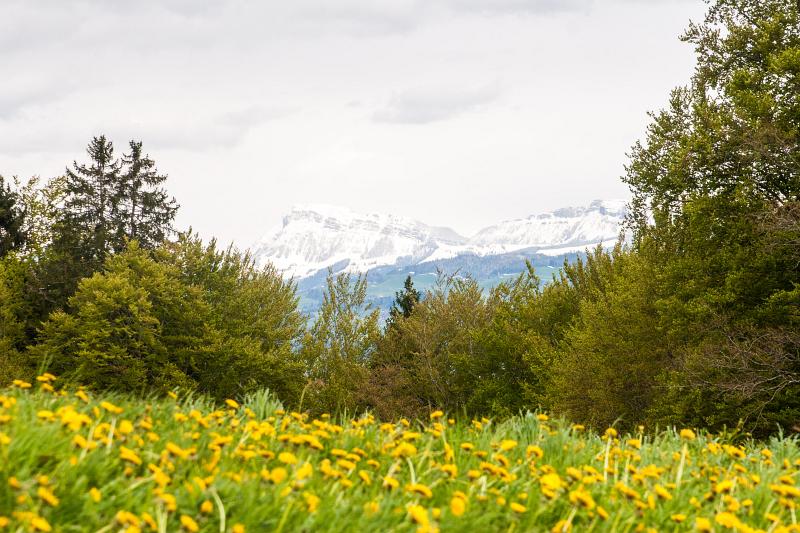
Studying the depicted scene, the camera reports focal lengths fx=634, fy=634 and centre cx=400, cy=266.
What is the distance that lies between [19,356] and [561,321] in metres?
33.2

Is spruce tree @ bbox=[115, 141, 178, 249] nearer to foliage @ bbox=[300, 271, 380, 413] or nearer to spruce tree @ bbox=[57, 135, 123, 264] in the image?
spruce tree @ bbox=[57, 135, 123, 264]

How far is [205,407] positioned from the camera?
5824 mm

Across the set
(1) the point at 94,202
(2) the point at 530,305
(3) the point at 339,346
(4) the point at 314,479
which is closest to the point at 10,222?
(1) the point at 94,202

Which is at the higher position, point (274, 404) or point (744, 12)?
point (744, 12)

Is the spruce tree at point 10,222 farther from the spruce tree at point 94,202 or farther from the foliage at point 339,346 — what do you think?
the foliage at point 339,346

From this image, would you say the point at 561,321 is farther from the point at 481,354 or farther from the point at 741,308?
the point at 741,308

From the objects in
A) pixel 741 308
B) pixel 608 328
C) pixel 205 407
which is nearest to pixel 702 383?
pixel 741 308

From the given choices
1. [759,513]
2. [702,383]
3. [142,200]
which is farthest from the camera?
[142,200]

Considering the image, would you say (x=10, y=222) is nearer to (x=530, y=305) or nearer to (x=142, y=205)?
(x=142, y=205)

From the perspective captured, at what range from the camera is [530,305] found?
40.5 m

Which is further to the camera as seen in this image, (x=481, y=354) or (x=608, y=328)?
(x=481, y=354)

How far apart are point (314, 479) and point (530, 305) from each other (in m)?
37.7

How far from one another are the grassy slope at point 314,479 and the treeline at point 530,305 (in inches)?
36.7

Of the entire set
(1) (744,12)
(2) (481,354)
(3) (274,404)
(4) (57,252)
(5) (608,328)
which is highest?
(1) (744,12)
